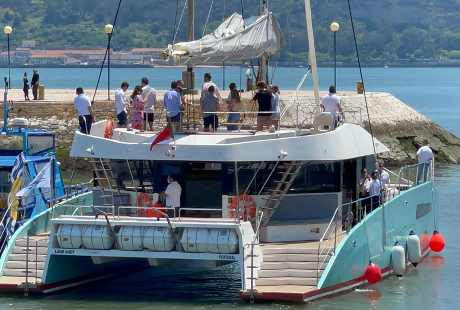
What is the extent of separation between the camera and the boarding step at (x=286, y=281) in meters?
24.8

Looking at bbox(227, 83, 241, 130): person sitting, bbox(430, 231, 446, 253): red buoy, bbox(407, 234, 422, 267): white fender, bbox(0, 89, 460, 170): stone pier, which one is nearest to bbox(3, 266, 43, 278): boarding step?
bbox(227, 83, 241, 130): person sitting

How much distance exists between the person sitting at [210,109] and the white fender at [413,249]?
4.50 m

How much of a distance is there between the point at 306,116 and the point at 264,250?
4151 mm

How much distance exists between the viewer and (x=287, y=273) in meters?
24.9

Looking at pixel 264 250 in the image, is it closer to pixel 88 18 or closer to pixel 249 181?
pixel 249 181

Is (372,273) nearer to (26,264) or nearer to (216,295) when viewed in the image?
(216,295)

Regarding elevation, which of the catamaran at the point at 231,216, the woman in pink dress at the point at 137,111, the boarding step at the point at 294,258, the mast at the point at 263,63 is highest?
the mast at the point at 263,63

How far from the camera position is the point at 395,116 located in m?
57.6

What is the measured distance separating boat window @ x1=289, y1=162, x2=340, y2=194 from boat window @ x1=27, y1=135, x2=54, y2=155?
Answer: 298 inches

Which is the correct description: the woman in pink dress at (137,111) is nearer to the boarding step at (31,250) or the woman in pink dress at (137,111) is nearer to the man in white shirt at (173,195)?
the man in white shirt at (173,195)

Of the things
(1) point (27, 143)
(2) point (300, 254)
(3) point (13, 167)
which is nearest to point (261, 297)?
(2) point (300, 254)

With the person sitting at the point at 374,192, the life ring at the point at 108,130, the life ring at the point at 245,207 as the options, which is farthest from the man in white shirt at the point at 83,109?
the person sitting at the point at 374,192

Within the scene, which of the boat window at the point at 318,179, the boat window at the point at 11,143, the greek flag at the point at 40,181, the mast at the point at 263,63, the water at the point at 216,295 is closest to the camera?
the water at the point at 216,295

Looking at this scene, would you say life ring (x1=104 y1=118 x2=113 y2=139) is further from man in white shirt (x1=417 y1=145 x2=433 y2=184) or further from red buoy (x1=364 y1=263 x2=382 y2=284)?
man in white shirt (x1=417 y1=145 x2=433 y2=184)
